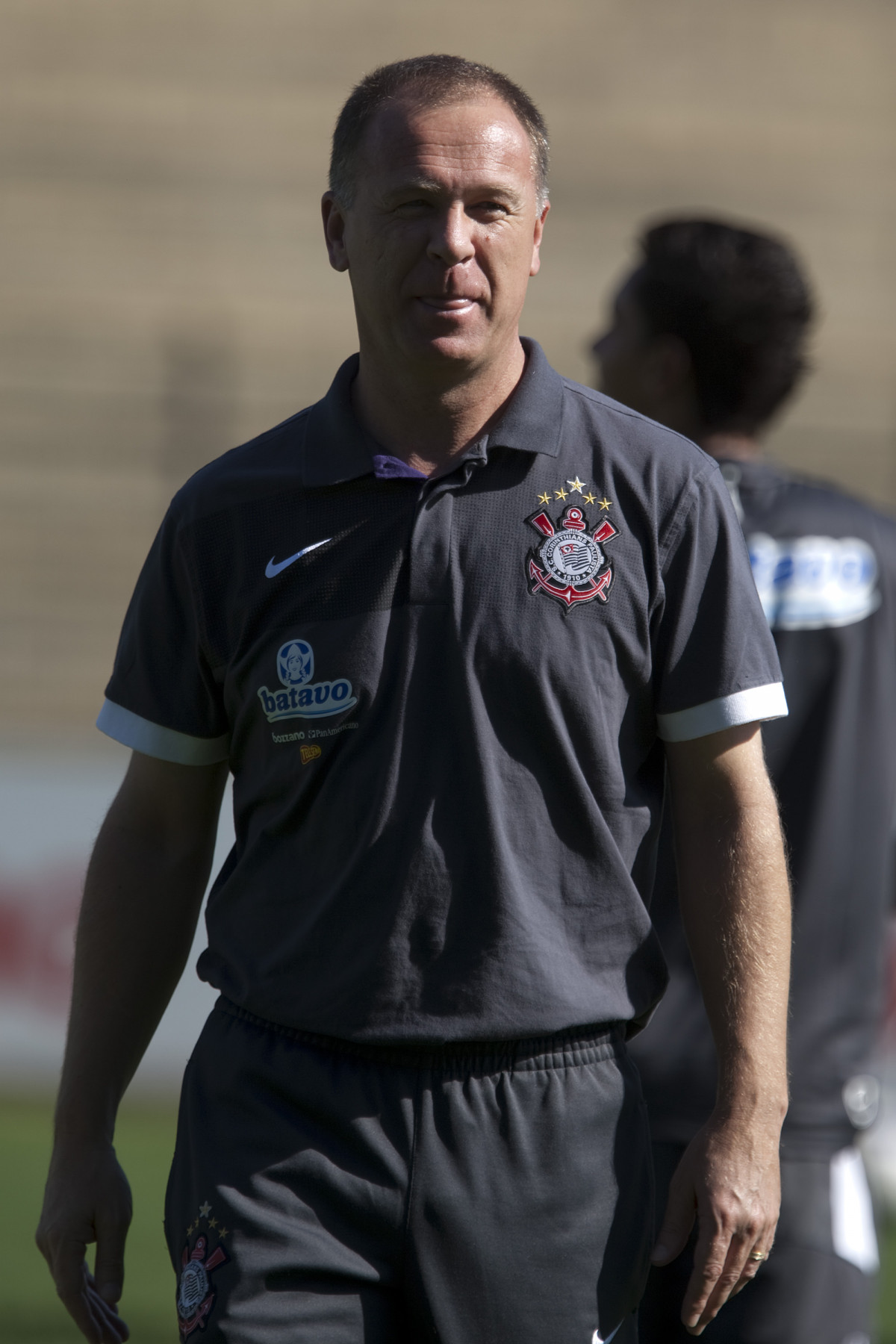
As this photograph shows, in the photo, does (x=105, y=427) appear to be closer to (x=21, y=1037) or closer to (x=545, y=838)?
(x=21, y=1037)

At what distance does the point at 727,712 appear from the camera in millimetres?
1827

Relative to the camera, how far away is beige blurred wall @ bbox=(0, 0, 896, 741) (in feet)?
34.3

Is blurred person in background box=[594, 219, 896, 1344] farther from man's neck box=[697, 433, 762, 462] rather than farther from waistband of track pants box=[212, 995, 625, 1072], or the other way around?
waistband of track pants box=[212, 995, 625, 1072]

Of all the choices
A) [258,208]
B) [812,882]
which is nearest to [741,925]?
[812,882]

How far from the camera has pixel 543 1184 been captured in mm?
1758

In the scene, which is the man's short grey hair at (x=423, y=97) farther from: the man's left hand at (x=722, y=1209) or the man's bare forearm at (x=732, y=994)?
the man's left hand at (x=722, y=1209)

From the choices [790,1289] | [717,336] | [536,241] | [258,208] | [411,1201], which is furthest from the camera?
[258,208]

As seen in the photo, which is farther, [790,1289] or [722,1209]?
[790,1289]

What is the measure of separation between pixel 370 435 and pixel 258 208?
30.1ft

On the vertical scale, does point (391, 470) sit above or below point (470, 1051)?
above

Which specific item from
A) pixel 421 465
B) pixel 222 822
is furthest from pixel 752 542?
pixel 222 822

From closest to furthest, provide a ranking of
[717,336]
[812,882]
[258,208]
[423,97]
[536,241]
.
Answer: [423,97]
[536,241]
[812,882]
[717,336]
[258,208]

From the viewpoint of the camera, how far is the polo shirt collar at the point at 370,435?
187 cm

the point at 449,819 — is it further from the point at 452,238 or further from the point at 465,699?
the point at 452,238
